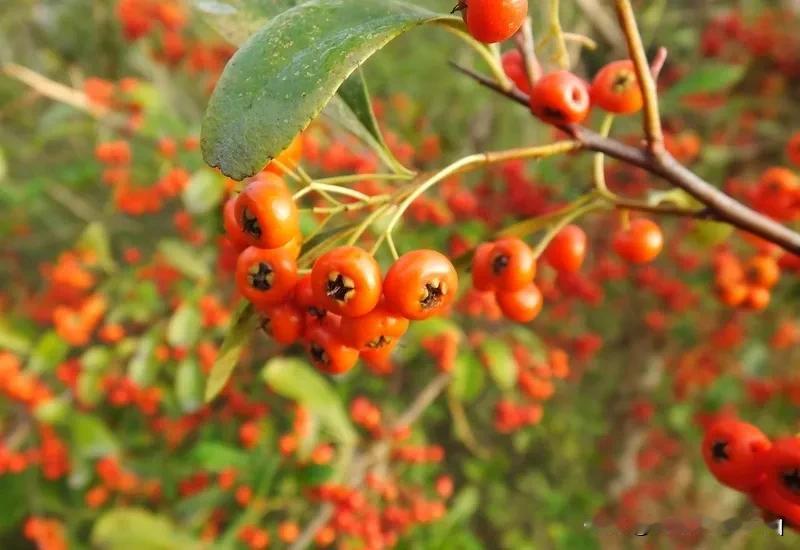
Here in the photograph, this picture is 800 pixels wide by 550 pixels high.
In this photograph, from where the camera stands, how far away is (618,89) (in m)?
0.87

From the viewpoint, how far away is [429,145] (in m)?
3.12

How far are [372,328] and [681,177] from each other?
366mm

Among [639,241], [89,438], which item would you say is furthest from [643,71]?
[89,438]

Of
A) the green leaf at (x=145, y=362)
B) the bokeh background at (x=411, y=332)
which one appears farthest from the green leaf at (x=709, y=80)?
the green leaf at (x=145, y=362)

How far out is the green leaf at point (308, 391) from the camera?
79.6 inches

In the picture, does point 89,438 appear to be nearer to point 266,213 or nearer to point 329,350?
point 329,350

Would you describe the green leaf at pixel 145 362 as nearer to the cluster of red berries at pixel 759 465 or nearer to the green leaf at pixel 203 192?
the green leaf at pixel 203 192

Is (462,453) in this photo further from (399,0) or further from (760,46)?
(399,0)

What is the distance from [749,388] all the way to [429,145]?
1659mm

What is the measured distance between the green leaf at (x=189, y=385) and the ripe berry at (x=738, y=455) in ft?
5.60

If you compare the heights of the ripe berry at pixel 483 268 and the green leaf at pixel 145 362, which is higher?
the ripe berry at pixel 483 268

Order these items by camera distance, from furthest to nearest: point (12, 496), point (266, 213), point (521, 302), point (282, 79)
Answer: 1. point (12, 496)
2. point (521, 302)
3. point (266, 213)
4. point (282, 79)

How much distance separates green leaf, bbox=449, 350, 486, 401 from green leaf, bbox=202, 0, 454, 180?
1.74m

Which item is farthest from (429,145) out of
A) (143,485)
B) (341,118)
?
(341,118)
